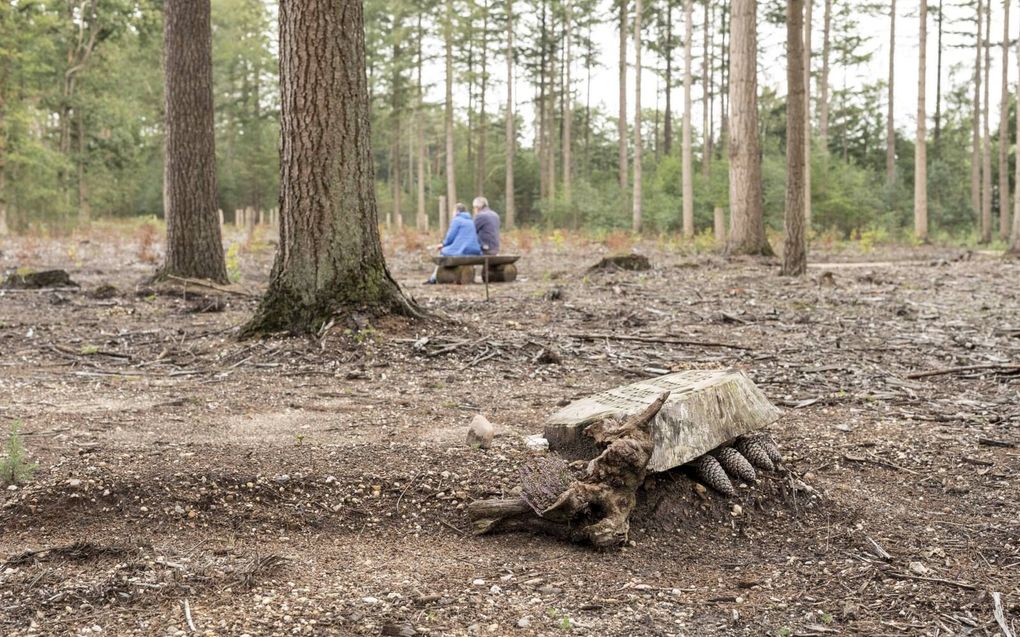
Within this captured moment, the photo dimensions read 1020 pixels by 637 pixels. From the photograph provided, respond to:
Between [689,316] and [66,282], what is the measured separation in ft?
28.6

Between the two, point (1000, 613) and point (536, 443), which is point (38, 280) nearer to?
point (536, 443)

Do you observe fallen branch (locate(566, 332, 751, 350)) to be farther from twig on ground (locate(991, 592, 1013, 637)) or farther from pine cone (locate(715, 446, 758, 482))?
twig on ground (locate(991, 592, 1013, 637))

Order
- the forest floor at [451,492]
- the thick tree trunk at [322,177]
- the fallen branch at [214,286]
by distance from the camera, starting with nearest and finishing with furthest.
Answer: the forest floor at [451,492] → the thick tree trunk at [322,177] → the fallen branch at [214,286]

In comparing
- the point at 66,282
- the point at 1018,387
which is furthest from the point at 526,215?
the point at 1018,387

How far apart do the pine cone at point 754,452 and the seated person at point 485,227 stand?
33.5ft

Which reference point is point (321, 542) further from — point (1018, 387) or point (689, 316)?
point (689, 316)

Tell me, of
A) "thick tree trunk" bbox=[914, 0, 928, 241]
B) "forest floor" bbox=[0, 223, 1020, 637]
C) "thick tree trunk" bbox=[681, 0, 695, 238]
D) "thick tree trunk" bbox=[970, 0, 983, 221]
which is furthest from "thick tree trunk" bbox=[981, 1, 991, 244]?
"forest floor" bbox=[0, 223, 1020, 637]

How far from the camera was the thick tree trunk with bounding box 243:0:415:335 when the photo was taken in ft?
22.5

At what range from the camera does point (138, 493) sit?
138 inches

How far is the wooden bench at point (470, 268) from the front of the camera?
42.5 feet

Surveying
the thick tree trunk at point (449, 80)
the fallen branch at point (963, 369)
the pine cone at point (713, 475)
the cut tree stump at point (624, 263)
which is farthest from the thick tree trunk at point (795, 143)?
the thick tree trunk at point (449, 80)

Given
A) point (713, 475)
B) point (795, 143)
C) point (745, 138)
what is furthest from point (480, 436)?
point (745, 138)

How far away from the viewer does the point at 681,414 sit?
356 cm

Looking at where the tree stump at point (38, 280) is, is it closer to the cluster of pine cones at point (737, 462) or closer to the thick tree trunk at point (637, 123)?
the cluster of pine cones at point (737, 462)
